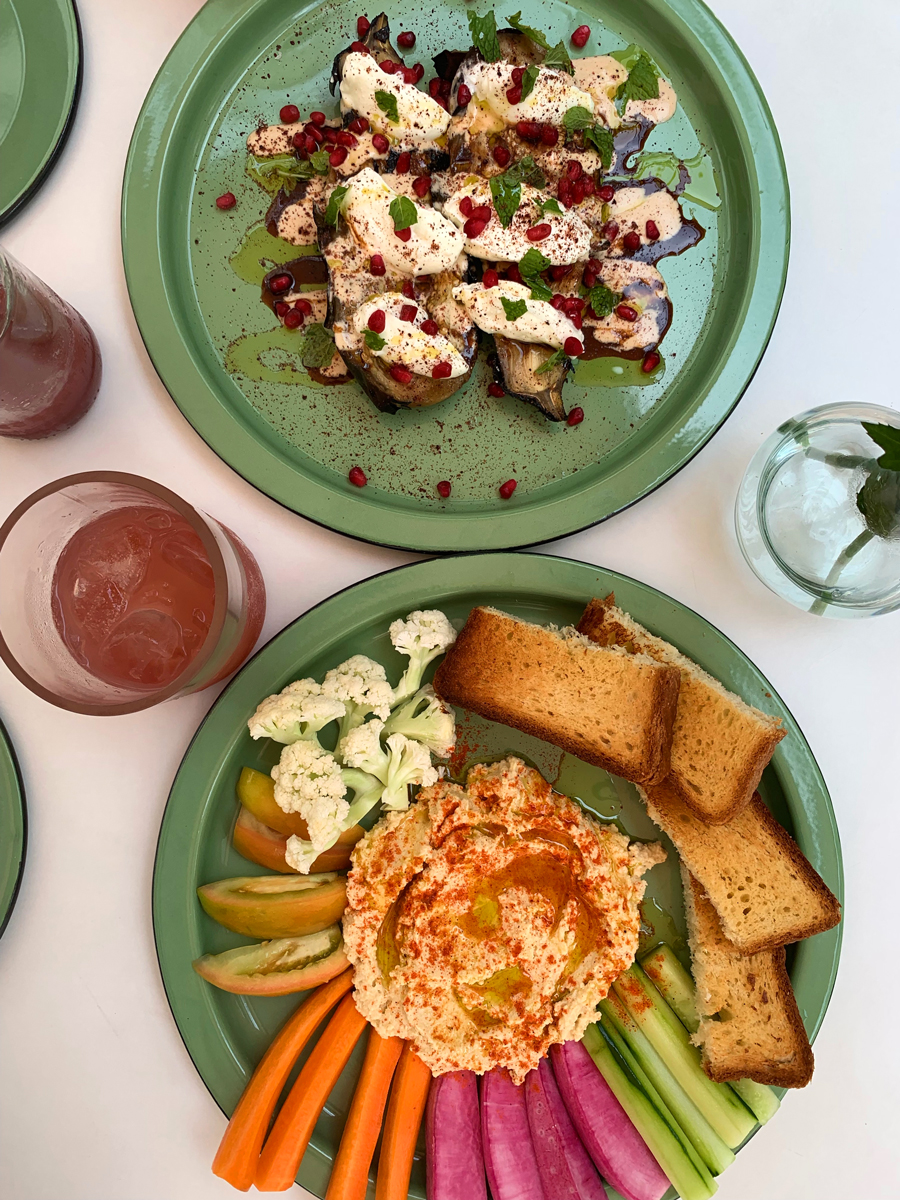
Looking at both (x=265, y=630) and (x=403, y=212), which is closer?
(x=403, y=212)

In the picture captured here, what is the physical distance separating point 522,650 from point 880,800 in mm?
1287

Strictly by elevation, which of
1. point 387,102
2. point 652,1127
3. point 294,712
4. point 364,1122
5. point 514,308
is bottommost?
point 364,1122

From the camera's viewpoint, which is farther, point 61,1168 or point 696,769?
point 61,1168

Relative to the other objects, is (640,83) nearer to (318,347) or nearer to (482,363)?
(482,363)

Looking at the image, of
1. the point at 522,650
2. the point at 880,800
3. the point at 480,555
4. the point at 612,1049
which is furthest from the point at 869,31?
the point at 612,1049

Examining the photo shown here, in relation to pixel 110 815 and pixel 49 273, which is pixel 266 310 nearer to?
pixel 49 273

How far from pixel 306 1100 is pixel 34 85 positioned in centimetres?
303

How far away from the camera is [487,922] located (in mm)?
2252

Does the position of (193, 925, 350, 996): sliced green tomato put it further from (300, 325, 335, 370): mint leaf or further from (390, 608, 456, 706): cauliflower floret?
(300, 325, 335, 370): mint leaf

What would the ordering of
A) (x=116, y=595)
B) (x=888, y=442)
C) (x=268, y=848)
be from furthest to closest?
(x=268, y=848), (x=116, y=595), (x=888, y=442)

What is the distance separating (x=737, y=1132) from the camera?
7.16 feet

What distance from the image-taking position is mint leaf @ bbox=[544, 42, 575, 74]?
2.22m

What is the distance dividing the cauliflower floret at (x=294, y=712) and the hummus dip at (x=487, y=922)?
14.4 inches

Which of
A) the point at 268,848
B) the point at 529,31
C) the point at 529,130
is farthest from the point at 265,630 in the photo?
the point at 529,31
